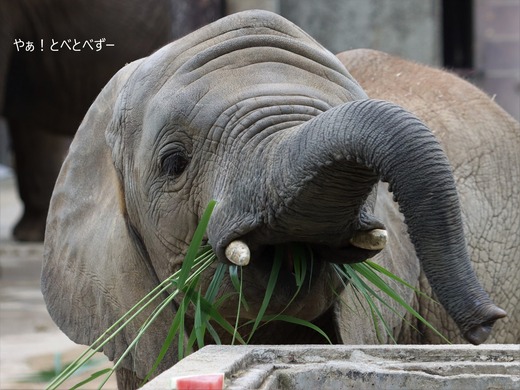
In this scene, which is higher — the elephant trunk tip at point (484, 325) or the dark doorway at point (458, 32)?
the elephant trunk tip at point (484, 325)

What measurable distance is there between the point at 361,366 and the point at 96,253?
4.36 ft

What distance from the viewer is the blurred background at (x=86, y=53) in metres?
7.46

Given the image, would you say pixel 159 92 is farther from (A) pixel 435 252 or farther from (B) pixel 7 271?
(B) pixel 7 271

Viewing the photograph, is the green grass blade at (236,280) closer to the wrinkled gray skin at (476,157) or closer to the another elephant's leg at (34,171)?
the wrinkled gray skin at (476,157)

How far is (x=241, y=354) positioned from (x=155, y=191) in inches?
36.1

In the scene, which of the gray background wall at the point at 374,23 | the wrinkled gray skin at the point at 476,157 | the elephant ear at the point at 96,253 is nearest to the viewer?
the elephant ear at the point at 96,253

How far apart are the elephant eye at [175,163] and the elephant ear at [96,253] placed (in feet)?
0.96

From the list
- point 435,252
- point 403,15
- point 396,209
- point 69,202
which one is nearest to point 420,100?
point 396,209

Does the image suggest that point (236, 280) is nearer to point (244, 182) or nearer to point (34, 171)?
point (244, 182)

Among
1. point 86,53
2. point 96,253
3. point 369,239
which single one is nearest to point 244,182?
point 369,239

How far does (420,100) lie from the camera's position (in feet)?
14.6

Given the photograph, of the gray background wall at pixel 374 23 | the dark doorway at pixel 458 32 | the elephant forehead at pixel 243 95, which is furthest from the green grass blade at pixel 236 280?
the dark doorway at pixel 458 32

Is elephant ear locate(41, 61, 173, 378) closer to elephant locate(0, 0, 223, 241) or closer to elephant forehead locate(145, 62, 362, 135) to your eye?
elephant forehead locate(145, 62, 362, 135)

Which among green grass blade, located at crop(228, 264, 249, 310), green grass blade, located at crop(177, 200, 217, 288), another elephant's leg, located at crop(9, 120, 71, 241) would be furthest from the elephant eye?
another elephant's leg, located at crop(9, 120, 71, 241)
